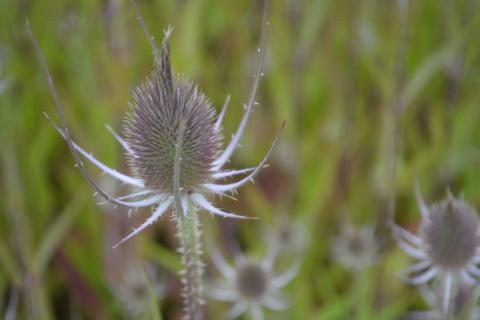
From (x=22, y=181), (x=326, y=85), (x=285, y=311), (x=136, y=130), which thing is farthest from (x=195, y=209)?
(x=326, y=85)

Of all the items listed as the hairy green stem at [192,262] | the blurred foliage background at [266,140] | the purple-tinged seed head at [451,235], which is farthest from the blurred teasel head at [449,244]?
the hairy green stem at [192,262]

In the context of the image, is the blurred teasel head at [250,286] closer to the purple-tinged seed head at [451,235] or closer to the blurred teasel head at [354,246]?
the blurred teasel head at [354,246]

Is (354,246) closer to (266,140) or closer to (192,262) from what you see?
(266,140)

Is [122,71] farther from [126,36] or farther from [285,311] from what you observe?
[285,311]

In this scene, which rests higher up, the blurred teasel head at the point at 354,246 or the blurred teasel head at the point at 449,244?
the blurred teasel head at the point at 354,246

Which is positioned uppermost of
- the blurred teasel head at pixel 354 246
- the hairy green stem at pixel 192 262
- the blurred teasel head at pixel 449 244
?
the blurred teasel head at pixel 354 246

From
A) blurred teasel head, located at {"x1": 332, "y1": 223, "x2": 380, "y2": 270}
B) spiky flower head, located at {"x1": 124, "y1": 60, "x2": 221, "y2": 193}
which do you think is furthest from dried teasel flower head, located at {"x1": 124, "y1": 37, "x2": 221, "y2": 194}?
blurred teasel head, located at {"x1": 332, "y1": 223, "x2": 380, "y2": 270}

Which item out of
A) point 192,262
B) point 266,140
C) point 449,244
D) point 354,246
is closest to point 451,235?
point 449,244

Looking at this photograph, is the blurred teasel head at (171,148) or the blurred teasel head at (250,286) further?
the blurred teasel head at (250,286)
